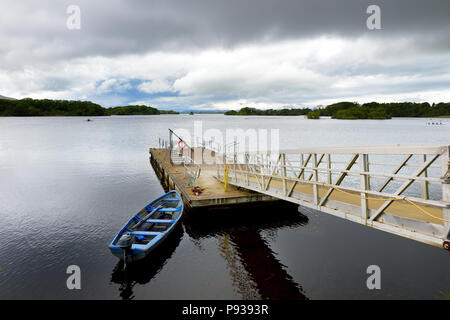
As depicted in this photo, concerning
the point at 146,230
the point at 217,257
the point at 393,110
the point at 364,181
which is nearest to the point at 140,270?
the point at 146,230

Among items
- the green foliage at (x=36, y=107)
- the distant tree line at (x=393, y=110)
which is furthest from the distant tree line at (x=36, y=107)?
the distant tree line at (x=393, y=110)

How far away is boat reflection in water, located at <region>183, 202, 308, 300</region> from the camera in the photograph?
26.5ft

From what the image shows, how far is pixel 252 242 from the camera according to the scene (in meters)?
11.1

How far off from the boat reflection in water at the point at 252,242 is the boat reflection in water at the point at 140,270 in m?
1.92

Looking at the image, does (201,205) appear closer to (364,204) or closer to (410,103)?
(364,204)

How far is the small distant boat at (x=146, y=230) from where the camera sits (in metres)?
8.74

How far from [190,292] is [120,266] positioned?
3.01m

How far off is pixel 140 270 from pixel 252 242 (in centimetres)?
475

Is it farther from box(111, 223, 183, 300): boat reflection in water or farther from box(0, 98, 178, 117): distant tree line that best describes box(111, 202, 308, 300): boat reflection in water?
box(0, 98, 178, 117): distant tree line

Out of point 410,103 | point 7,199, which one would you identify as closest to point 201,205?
point 7,199

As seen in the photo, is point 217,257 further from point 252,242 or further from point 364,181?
point 364,181

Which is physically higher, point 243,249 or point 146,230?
point 146,230

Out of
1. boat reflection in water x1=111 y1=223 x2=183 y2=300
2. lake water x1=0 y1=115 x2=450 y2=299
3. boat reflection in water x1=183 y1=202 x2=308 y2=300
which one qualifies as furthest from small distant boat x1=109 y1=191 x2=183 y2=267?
boat reflection in water x1=183 y1=202 x2=308 y2=300

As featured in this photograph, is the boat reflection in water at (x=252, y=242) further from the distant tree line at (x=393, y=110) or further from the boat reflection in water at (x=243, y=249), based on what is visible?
the distant tree line at (x=393, y=110)
